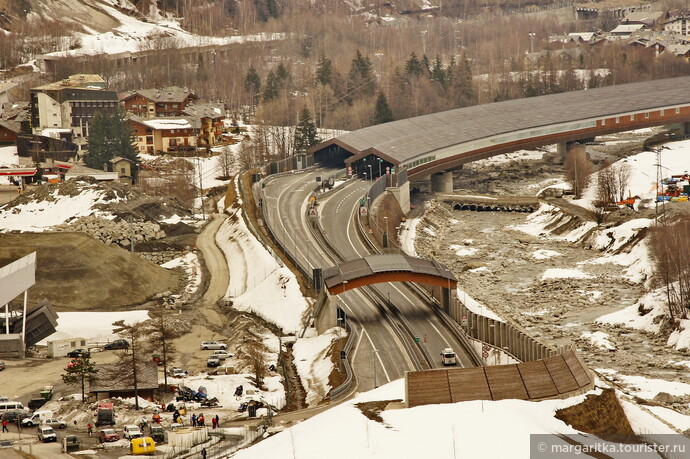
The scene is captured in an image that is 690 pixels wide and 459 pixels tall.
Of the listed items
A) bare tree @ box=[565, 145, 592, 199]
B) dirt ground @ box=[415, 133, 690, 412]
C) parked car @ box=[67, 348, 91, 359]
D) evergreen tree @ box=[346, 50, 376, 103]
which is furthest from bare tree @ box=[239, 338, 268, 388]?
evergreen tree @ box=[346, 50, 376, 103]

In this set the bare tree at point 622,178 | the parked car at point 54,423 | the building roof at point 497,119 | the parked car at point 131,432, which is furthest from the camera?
the building roof at point 497,119

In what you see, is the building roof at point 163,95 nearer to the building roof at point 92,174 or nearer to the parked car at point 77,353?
the building roof at point 92,174

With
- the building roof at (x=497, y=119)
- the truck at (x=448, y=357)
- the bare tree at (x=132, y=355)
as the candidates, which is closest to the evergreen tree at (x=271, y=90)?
the building roof at (x=497, y=119)

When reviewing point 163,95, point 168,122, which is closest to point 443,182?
point 168,122

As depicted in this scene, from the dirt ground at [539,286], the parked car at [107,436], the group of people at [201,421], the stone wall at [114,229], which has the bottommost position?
the dirt ground at [539,286]

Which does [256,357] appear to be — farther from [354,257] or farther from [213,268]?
[213,268]

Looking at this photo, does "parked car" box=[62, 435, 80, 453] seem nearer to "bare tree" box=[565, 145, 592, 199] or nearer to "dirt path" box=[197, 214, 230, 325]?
"dirt path" box=[197, 214, 230, 325]
